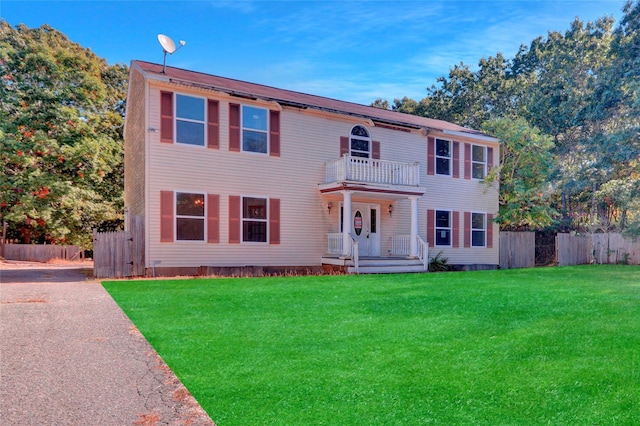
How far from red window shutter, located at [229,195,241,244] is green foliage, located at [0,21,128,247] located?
1379 cm

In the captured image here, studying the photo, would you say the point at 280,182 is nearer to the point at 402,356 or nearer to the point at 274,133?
the point at 274,133

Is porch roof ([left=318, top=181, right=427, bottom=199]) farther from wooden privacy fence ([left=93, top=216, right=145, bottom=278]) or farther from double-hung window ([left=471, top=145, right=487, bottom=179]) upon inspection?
wooden privacy fence ([left=93, top=216, right=145, bottom=278])

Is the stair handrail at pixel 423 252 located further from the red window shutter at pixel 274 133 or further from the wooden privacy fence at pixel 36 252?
the wooden privacy fence at pixel 36 252

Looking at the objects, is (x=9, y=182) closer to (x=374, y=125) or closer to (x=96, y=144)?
(x=96, y=144)

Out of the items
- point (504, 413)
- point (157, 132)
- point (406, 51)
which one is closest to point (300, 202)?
point (157, 132)

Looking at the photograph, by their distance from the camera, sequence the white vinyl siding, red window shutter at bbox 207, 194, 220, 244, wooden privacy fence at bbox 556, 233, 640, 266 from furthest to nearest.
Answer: wooden privacy fence at bbox 556, 233, 640, 266
red window shutter at bbox 207, 194, 220, 244
the white vinyl siding

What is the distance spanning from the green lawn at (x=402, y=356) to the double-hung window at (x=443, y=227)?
9.96 m

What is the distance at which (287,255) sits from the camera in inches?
604

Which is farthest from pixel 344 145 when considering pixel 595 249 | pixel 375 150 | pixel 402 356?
pixel 595 249

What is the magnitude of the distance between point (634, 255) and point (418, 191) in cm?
1219

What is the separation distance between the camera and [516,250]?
21.2m

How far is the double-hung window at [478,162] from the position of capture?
65.8 feet

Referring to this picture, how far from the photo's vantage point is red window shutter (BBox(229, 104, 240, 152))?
47.5 ft

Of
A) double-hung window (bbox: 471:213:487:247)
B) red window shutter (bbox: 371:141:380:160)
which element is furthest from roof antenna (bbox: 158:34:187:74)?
double-hung window (bbox: 471:213:487:247)
